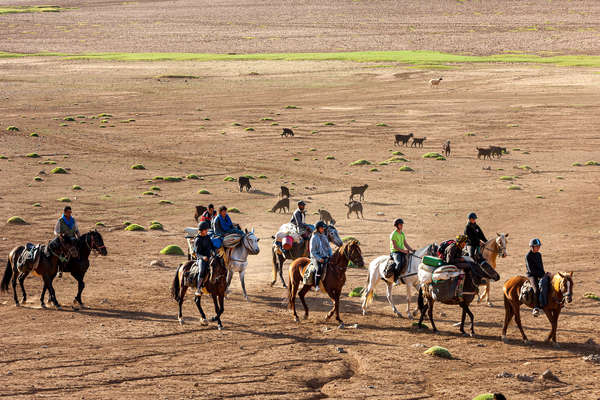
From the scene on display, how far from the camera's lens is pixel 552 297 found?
1925 cm

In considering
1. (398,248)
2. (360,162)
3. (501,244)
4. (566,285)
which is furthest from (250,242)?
(360,162)

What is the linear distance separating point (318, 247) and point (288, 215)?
15.8 meters

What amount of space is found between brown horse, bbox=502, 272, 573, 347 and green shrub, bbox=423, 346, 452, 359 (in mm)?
2088

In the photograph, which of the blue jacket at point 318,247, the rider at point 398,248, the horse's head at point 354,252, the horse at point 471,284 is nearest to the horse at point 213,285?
the blue jacket at point 318,247

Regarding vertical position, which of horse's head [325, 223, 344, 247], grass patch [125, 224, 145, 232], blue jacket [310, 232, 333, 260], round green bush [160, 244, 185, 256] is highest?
grass patch [125, 224, 145, 232]

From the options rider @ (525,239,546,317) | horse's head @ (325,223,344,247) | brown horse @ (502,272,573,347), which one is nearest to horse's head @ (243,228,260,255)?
horse's head @ (325,223,344,247)

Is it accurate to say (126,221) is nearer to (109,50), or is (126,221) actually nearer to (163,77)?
(163,77)

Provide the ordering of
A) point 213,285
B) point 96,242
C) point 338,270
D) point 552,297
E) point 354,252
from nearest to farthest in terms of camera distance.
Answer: point 552,297, point 213,285, point 354,252, point 338,270, point 96,242

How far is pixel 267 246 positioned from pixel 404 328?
462 inches

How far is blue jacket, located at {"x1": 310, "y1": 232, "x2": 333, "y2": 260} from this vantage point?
71.8 feet

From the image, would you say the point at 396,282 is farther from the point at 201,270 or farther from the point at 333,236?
the point at 201,270

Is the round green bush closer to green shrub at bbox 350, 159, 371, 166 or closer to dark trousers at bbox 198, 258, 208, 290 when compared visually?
dark trousers at bbox 198, 258, 208, 290

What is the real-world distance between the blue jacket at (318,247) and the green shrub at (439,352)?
4468 mm

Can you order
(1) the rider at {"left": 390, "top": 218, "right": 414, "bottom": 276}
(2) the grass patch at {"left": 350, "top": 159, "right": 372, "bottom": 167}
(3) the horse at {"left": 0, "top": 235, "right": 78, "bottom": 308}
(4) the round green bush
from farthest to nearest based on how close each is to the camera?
(2) the grass patch at {"left": 350, "top": 159, "right": 372, "bottom": 167}
(4) the round green bush
(3) the horse at {"left": 0, "top": 235, "right": 78, "bottom": 308}
(1) the rider at {"left": 390, "top": 218, "right": 414, "bottom": 276}
